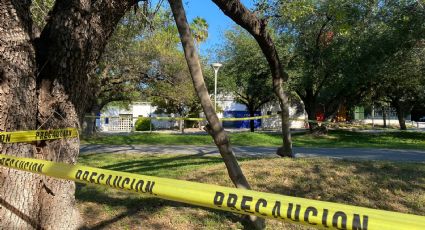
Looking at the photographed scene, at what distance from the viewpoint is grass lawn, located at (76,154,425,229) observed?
5359mm

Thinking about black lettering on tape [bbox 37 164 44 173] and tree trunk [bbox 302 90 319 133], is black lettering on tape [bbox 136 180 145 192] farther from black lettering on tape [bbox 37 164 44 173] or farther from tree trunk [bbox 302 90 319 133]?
tree trunk [bbox 302 90 319 133]

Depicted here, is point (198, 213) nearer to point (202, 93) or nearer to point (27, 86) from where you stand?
point (202, 93)

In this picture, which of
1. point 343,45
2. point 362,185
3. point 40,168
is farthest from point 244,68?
point 40,168

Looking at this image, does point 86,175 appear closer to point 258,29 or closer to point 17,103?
point 17,103

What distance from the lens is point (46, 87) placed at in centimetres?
402

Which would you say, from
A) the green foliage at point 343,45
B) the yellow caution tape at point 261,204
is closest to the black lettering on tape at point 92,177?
the yellow caution tape at point 261,204

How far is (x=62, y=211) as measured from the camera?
13.8ft

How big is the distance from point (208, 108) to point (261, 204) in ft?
9.29

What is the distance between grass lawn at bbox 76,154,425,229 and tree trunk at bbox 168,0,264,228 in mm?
809

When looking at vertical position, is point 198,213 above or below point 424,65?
below

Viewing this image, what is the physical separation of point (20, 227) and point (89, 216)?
1.67 m

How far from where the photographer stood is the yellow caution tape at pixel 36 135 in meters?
3.71

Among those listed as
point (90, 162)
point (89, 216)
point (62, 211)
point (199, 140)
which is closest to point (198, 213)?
point (89, 216)

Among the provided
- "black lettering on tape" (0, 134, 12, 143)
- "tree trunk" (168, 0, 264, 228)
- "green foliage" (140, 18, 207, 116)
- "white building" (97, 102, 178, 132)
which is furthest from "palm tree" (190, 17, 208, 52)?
"white building" (97, 102, 178, 132)
